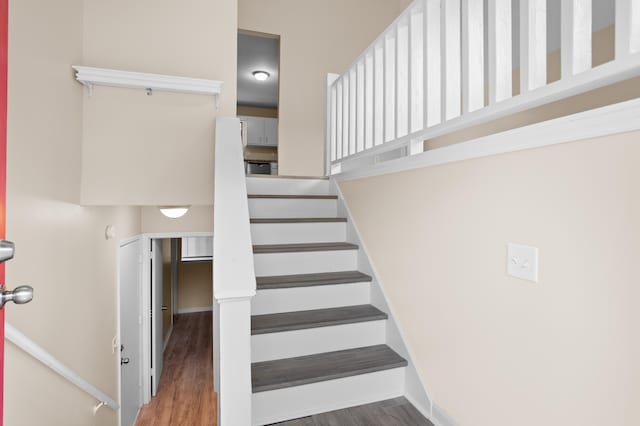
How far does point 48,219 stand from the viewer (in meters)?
1.77

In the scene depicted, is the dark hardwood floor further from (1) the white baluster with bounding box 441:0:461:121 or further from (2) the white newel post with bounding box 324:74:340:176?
(2) the white newel post with bounding box 324:74:340:176

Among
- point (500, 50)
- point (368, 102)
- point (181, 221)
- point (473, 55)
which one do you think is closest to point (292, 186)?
point (368, 102)

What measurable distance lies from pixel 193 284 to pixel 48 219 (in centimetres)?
591

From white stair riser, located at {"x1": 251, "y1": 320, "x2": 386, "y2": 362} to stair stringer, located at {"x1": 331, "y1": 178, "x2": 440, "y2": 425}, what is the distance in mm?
94

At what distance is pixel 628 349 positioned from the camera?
88 cm

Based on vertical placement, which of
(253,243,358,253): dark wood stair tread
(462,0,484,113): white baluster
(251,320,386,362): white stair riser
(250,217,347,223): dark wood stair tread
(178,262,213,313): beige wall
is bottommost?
(178,262,213,313): beige wall

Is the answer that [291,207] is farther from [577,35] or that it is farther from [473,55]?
[577,35]

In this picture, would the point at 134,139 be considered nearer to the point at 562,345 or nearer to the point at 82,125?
the point at 82,125

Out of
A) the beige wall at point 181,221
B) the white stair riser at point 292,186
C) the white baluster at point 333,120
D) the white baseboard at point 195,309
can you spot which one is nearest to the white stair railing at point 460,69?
the white baluster at point 333,120

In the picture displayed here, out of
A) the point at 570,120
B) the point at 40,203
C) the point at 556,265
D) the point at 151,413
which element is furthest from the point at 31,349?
the point at 151,413

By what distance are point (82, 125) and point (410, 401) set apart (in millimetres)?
2449

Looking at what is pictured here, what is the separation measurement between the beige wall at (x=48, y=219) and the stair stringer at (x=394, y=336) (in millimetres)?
1729

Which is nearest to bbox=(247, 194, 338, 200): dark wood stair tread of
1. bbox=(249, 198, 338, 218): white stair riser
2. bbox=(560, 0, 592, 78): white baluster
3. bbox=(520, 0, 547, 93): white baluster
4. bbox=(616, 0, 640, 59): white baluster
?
bbox=(249, 198, 338, 218): white stair riser

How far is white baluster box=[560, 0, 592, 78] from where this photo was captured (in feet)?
3.39
